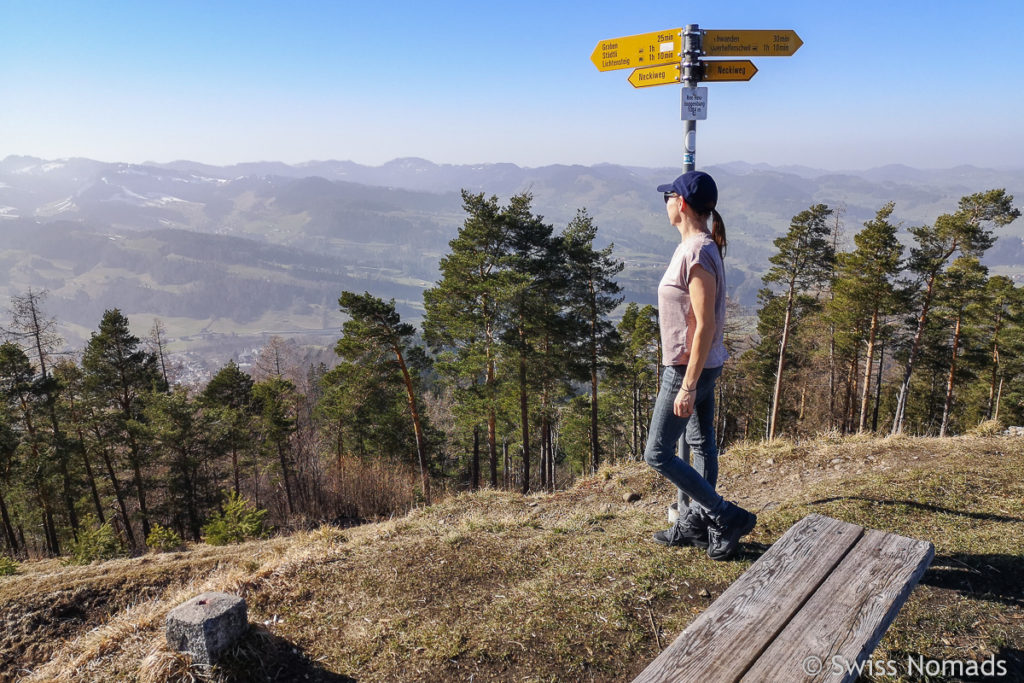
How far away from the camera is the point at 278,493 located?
3388 centimetres

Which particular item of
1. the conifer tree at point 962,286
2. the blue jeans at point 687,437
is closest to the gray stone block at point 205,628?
the blue jeans at point 687,437

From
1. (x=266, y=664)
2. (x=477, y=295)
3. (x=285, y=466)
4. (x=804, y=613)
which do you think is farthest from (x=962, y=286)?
(x=285, y=466)

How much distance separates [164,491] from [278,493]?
9.47 meters

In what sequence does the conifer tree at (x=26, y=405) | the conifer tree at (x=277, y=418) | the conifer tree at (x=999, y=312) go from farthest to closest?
the conifer tree at (x=277, y=418), the conifer tree at (x=999, y=312), the conifer tree at (x=26, y=405)

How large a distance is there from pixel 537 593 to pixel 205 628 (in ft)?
7.78

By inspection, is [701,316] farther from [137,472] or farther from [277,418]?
[137,472]

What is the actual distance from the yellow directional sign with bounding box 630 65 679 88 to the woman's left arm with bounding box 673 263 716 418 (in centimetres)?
200

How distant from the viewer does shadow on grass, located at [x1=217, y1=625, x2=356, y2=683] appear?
11.1 ft

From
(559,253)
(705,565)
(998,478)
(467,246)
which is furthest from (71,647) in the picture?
(559,253)

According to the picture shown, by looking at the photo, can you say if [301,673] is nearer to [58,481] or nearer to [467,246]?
[467,246]

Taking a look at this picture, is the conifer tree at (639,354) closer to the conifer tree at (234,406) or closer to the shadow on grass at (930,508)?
the conifer tree at (234,406)

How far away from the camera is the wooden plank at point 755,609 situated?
2.20 m

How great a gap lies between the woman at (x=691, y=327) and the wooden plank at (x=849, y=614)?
3.95 feet

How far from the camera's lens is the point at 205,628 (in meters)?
3.33
